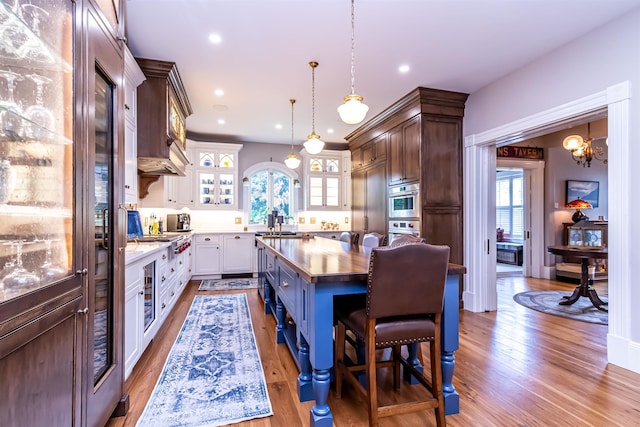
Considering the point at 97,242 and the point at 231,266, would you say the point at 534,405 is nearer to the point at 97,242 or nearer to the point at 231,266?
the point at 97,242

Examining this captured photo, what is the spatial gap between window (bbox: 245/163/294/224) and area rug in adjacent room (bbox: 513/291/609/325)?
4608 mm

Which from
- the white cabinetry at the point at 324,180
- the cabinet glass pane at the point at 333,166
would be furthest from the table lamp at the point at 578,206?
the cabinet glass pane at the point at 333,166

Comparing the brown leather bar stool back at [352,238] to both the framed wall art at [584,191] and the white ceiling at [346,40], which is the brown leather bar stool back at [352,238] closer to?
the white ceiling at [346,40]

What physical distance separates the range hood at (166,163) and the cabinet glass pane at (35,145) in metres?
2.35

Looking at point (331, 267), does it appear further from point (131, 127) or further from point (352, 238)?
point (131, 127)

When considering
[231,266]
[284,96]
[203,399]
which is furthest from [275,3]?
[231,266]

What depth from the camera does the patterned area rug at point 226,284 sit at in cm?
526

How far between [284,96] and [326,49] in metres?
1.31

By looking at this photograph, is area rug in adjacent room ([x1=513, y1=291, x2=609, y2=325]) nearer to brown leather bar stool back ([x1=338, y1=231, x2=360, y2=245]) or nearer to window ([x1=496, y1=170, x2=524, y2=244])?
brown leather bar stool back ([x1=338, y1=231, x2=360, y2=245])

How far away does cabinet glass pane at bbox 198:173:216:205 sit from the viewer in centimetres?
621

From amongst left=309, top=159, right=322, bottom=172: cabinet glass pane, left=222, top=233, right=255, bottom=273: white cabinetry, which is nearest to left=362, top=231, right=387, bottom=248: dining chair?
left=222, top=233, right=255, bottom=273: white cabinetry

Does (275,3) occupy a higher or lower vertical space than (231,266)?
higher

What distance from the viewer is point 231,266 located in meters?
6.02

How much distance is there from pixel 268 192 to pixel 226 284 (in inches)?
88.1
